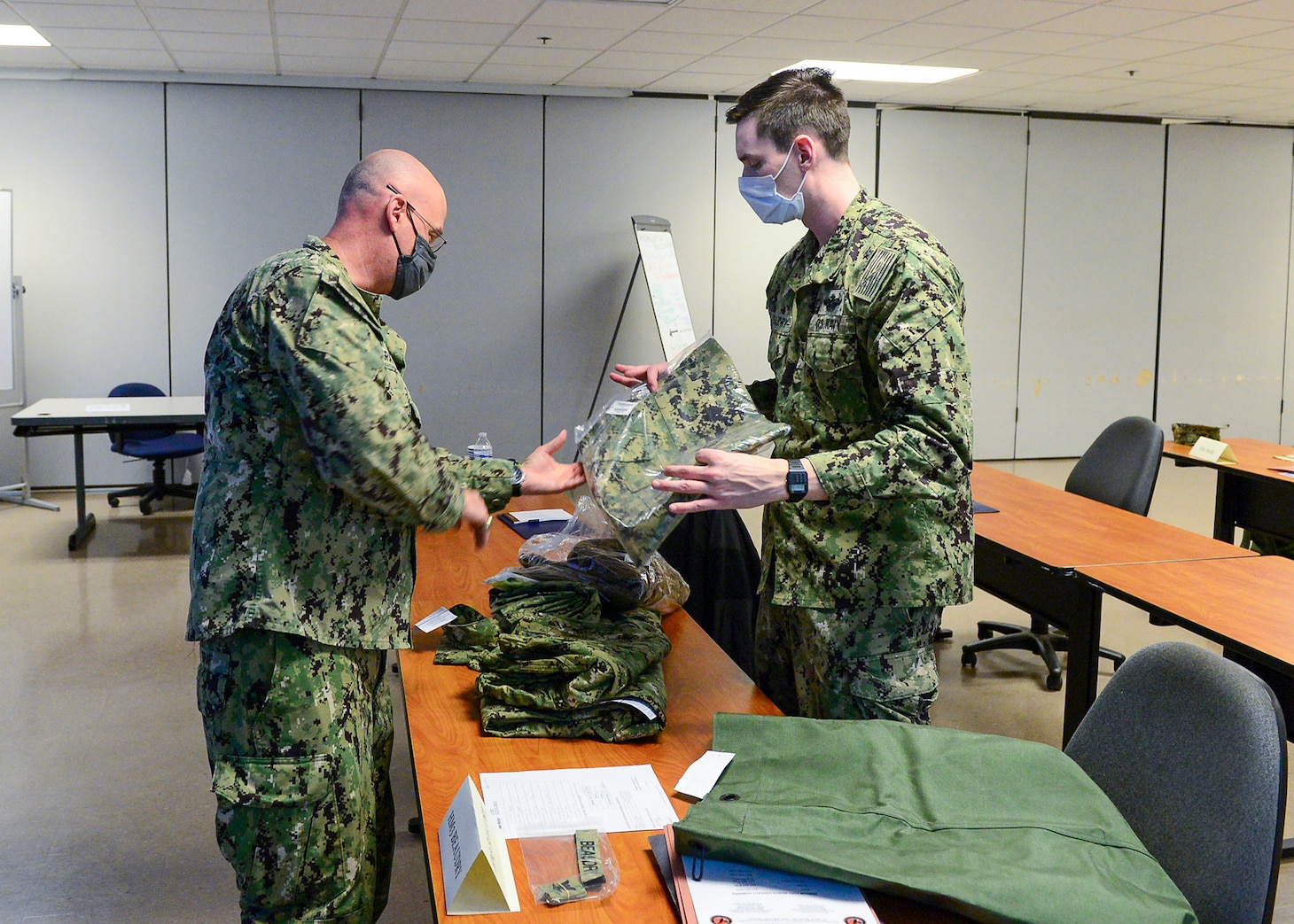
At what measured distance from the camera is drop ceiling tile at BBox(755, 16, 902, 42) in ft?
18.6

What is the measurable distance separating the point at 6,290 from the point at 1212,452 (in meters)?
7.02

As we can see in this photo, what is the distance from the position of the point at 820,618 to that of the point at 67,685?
3341 millimetres

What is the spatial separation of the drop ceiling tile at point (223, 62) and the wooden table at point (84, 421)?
2209mm

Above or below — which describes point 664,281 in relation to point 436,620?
above

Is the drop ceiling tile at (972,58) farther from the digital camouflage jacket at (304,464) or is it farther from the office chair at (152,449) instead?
the digital camouflage jacket at (304,464)

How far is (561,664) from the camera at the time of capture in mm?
1812

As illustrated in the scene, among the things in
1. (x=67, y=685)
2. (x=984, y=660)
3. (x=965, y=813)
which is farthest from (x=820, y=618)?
(x=67, y=685)

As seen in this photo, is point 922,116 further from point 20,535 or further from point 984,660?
point 20,535

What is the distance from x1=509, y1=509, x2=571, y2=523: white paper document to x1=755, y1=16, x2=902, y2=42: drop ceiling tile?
11.6ft

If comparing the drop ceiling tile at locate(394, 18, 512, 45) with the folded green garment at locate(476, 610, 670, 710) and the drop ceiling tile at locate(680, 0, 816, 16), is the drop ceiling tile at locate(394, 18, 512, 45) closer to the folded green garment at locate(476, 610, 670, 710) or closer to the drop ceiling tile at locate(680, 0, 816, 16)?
the drop ceiling tile at locate(680, 0, 816, 16)

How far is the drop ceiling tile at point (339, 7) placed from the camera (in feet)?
17.4

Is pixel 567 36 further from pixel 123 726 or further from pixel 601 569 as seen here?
pixel 601 569

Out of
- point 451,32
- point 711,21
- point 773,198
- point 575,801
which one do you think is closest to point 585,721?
point 575,801

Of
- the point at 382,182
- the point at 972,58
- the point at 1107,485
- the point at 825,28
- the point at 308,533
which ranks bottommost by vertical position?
the point at 1107,485
